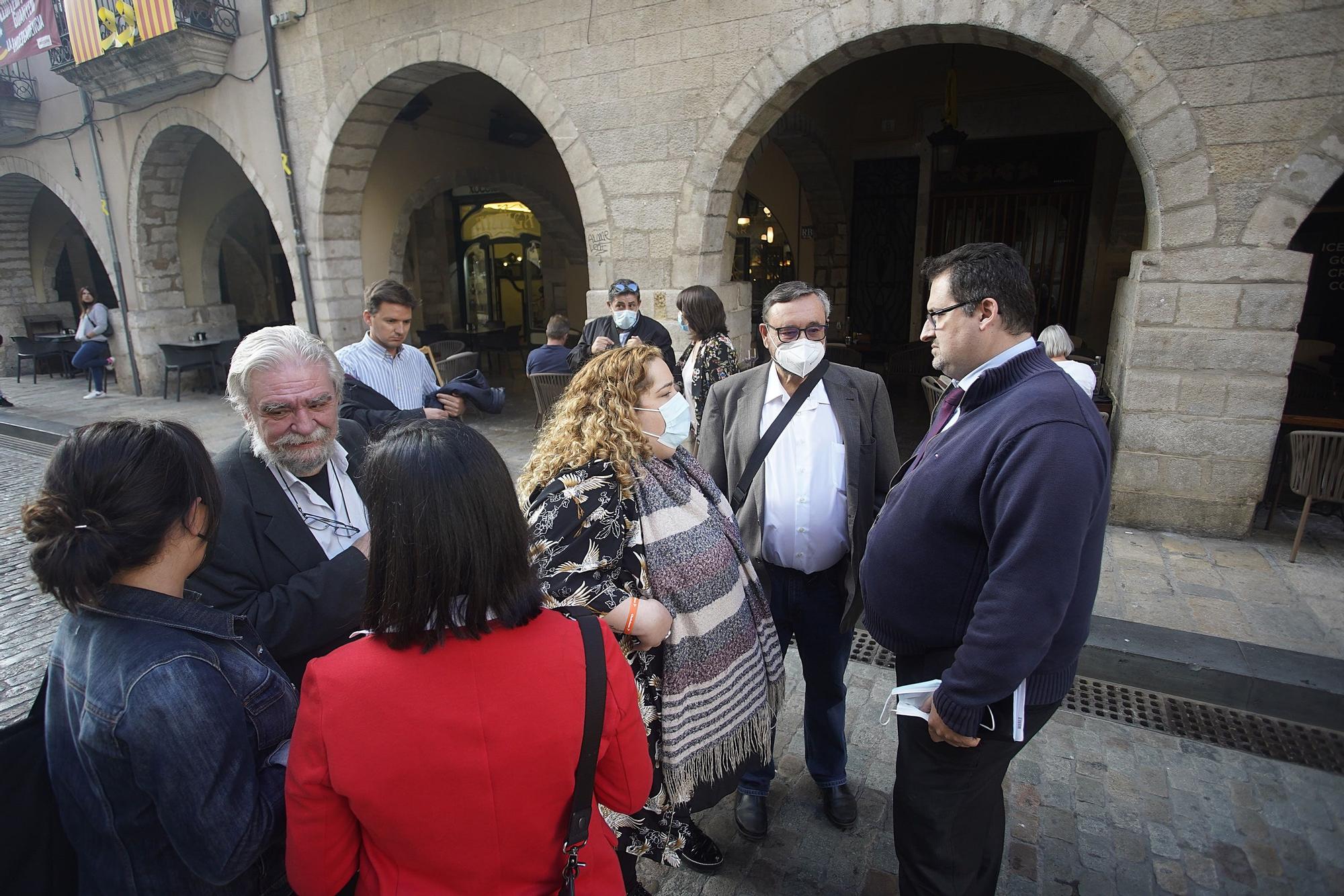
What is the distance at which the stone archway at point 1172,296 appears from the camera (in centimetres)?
459

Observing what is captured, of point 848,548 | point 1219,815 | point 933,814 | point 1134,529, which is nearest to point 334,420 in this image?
point 848,548

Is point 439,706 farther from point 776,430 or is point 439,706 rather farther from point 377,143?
point 377,143

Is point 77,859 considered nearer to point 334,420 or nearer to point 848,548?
point 334,420

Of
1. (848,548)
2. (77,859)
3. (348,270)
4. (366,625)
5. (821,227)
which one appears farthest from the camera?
(821,227)

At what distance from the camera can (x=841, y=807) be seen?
2660mm

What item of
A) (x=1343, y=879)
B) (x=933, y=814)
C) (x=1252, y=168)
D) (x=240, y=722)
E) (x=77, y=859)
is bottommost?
(x=1343, y=879)

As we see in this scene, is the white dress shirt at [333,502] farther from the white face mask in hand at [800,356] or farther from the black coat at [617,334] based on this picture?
the black coat at [617,334]

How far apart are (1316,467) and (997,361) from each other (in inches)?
163

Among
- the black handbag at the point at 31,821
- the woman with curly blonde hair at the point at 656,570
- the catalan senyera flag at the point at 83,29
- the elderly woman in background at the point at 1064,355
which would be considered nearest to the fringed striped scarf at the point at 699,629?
the woman with curly blonde hair at the point at 656,570

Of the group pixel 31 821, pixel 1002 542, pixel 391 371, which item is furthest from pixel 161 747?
pixel 391 371

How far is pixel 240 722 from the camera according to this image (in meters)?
1.29

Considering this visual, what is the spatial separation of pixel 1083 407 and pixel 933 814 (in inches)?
43.0

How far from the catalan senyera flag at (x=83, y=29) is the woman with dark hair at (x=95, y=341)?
13.1 feet

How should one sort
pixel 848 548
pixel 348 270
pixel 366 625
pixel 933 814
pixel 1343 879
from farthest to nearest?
pixel 348 270, pixel 848 548, pixel 1343 879, pixel 933 814, pixel 366 625
